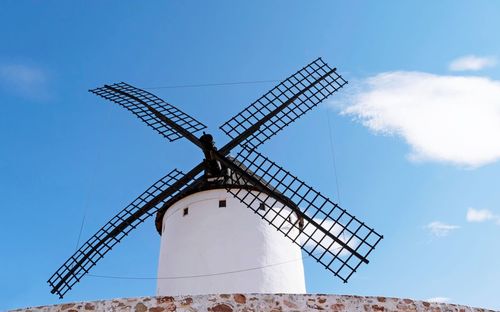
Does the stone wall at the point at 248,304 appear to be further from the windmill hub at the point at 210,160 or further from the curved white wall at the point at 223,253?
the windmill hub at the point at 210,160

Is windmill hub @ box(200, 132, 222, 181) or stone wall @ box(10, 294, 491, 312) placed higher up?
windmill hub @ box(200, 132, 222, 181)

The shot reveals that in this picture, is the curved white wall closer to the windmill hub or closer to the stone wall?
the windmill hub

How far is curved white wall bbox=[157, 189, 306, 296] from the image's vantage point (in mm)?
8203

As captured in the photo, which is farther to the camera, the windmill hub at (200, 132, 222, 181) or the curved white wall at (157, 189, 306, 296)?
the windmill hub at (200, 132, 222, 181)

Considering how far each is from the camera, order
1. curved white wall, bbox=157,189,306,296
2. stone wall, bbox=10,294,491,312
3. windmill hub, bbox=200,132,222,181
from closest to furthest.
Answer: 1. stone wall, bbox=10,294,491,312
2. curved white wall, bbox=157,189,306,296
3. windmill hub, bbox=200,132,222,181

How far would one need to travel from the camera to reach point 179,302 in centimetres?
359

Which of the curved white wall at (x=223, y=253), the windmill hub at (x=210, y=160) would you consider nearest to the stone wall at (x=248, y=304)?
the curved white wall at (x=223, y=253)

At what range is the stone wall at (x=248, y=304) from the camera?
358 centimetres

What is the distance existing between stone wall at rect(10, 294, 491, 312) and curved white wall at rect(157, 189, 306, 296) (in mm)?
4425

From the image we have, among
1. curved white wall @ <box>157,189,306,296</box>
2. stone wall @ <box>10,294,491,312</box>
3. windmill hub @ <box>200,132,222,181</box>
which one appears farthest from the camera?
windmill hub @ <box>200,132,222,181</box>

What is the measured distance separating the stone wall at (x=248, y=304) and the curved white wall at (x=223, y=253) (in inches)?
174

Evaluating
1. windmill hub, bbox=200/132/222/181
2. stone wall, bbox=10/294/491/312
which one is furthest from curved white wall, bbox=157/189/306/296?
stone wall, bbox=10/294/491/312

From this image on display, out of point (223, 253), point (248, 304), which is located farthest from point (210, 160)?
point (248, 304)

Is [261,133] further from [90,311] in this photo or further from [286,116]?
[90,311]
